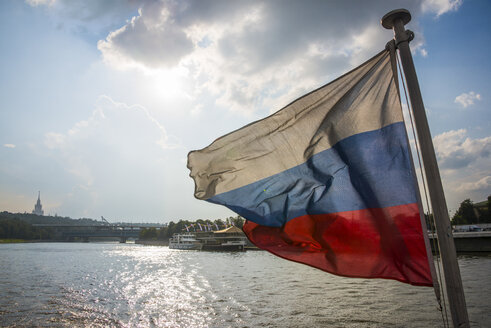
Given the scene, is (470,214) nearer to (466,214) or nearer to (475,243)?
(466,214)

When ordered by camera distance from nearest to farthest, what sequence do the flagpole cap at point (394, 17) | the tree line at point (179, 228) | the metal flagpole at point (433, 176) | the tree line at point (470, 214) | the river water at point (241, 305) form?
the metal flagpole at point (433, 176) < the flagpole cap at point (394, 17) < the river water at point (241, 305) < the tree line at point (470, 214) < the tree line at point (179, 228)

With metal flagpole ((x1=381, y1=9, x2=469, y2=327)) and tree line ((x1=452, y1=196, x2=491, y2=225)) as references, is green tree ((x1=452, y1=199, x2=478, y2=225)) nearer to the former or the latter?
tree line ((x1=452, y1=196, x2=491, y2=225))

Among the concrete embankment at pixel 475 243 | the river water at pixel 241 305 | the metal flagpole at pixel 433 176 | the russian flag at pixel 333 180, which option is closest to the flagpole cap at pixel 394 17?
the metal flagpole at pixel 433 176

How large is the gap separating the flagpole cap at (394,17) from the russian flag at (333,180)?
14.4 inches

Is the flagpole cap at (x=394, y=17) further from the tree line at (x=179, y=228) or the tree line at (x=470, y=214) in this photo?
the tree line at (x=179, y=228)

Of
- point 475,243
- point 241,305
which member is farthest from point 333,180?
point 475,243

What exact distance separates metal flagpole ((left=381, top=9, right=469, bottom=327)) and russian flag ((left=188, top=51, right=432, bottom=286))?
1.09 feet

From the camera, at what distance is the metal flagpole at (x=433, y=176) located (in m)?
2.95

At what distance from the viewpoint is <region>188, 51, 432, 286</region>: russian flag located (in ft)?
11.9

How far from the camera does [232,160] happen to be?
4508 millimetres

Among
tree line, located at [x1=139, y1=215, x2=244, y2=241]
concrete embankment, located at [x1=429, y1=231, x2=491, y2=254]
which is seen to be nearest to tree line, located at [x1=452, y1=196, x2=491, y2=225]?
concrete embankment, located at [x1=429, y1=231, x2=491, y2=254]

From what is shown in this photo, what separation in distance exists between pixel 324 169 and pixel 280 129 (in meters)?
0.80

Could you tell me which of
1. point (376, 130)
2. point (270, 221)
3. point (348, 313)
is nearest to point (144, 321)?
point (348, 313)

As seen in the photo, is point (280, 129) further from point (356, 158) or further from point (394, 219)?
point (394, 219)
